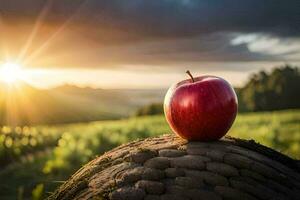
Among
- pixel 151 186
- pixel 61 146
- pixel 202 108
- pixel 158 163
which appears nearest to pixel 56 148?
pixel 61 146

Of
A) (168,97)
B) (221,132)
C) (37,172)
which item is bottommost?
(37,172)

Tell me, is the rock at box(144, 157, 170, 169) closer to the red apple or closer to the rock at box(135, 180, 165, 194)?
the rock at box(135, 180, 165, 194)

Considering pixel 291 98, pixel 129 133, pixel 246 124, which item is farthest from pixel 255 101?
pixel 129 133

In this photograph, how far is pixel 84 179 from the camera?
4.70 metres

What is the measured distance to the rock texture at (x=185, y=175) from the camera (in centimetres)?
405

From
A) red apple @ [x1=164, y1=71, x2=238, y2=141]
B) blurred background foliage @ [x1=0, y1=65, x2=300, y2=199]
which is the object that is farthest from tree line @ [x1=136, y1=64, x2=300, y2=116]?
red apple @ [x1=164, y1=71, x2=238, y2=141]

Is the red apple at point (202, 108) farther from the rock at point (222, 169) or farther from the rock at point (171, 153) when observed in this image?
the rock at point (222, 169)

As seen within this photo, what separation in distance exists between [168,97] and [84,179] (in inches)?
35.5

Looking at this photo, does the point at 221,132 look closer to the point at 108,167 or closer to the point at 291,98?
the point at 108,167

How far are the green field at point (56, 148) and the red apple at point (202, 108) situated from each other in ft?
21.2

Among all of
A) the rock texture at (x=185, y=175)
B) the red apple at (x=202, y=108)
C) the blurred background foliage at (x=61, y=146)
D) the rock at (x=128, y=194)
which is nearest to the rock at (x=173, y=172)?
the rock texture at (x=185, y=175)

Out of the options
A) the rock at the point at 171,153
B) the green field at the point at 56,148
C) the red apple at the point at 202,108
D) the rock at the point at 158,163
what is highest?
the red apple at the point at 202,108

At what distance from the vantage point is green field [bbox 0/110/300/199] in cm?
1241

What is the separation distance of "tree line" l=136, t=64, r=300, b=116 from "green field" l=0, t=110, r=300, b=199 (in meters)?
22.9
